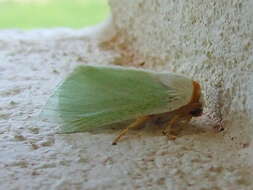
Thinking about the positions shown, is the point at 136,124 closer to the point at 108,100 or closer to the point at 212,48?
the point at 108,100

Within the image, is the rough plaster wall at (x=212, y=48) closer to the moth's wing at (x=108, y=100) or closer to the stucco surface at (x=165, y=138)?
the stucco surface at (x=165, y=138)

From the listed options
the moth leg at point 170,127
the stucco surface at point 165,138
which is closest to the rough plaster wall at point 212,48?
the stucco surface at point 165,138

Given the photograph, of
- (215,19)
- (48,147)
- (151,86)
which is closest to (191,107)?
(151,86)

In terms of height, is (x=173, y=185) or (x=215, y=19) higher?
(x=215, y=19)

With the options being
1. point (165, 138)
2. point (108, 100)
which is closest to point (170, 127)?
point (165, 138)

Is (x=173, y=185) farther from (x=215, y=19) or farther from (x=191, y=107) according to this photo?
(x=215, y=19)

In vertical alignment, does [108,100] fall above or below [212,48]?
below
